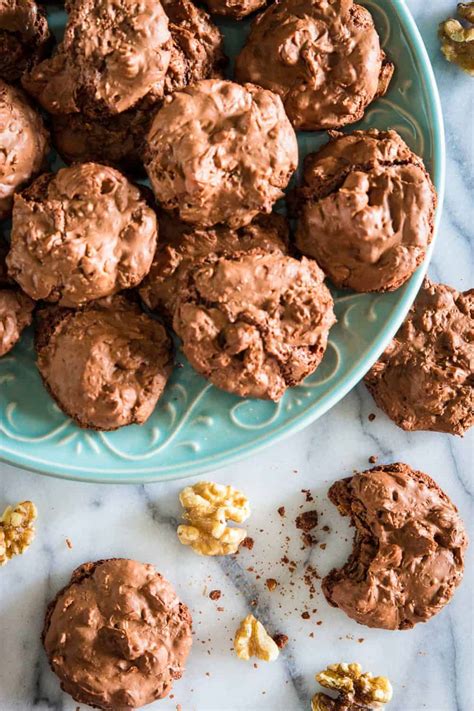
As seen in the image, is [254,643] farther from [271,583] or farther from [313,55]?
[313,55]

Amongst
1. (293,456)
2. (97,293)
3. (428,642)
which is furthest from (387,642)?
(97,293)

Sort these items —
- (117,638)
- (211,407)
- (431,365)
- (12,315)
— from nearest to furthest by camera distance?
(12,315) < (211,407) < (117,638) < (431,365)

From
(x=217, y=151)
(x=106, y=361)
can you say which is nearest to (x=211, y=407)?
(x=106, y=361)

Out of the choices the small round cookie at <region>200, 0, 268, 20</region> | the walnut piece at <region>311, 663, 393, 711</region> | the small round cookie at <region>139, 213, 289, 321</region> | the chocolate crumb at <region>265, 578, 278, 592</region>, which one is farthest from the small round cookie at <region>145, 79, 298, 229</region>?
the walnut piece at <region>311, 663, 393, 711</region>

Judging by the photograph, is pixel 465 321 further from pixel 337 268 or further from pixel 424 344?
pixel 337 268

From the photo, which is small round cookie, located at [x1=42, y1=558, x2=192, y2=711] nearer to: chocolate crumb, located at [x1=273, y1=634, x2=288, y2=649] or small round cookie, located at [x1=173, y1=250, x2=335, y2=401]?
chocolate crumb, located at [x1=273, y1=634, x2=288, y2=649]

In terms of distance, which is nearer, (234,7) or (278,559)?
(234,7)
